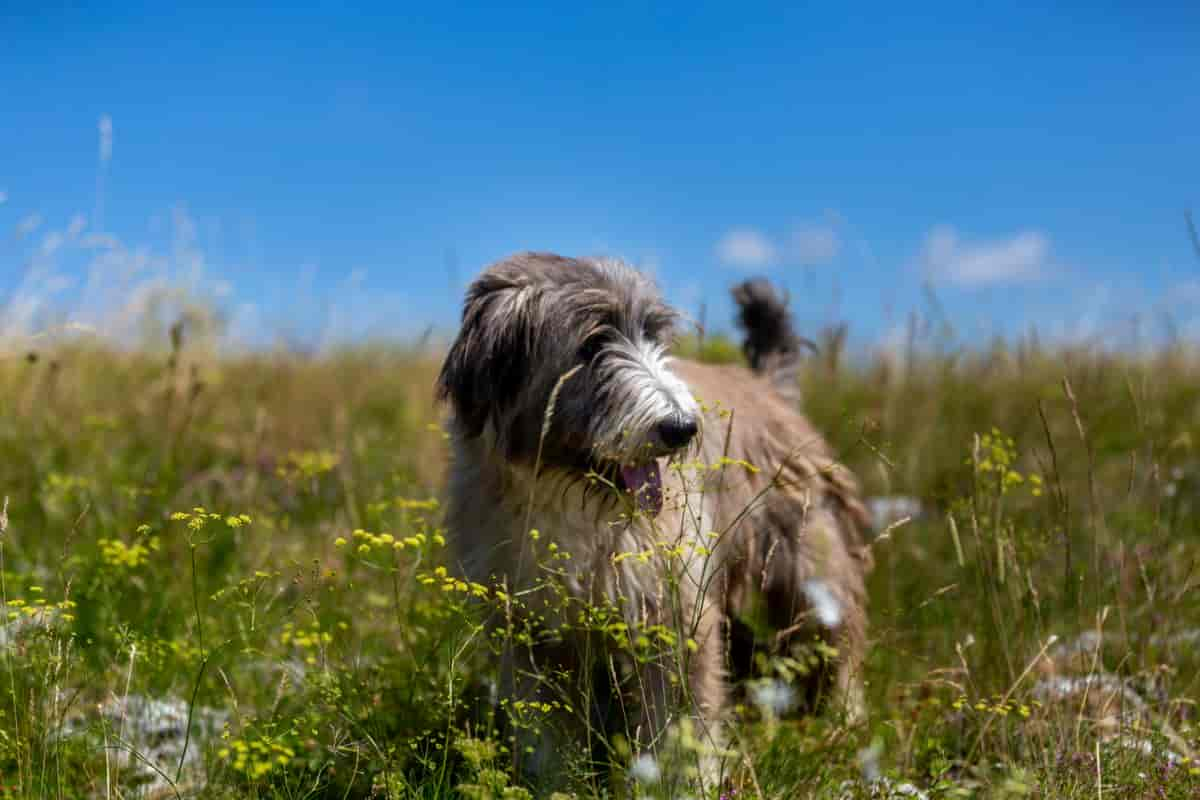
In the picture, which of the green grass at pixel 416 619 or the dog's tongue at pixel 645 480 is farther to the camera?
the dog's tongue at pixel 645 480

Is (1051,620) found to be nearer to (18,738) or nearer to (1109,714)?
(1109,714)

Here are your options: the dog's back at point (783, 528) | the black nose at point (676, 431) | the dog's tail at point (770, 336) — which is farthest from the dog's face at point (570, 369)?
the dog's tail at point (770, 336)

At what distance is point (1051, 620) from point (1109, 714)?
1.83ft

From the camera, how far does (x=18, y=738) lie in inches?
128

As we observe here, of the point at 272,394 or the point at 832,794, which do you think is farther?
the point at 272,394

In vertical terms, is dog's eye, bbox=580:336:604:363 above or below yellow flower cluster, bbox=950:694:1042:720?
above

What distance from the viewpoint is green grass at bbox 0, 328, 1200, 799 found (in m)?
3.24

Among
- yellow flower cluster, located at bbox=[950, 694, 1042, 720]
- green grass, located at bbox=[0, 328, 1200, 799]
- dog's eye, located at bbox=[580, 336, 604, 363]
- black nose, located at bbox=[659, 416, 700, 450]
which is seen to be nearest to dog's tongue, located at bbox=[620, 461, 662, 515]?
black nose, located at bbox=[659, 416, 700, 450]

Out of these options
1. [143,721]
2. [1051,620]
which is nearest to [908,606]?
[1051,620]

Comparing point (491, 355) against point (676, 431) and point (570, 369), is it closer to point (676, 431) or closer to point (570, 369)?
point (570, 369)

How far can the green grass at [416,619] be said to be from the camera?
324 cm

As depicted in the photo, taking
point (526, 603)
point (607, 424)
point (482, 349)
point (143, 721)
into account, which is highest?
point (482, 349)

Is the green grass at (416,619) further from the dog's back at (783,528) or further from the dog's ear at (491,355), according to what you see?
the dog's ear at (491,355)

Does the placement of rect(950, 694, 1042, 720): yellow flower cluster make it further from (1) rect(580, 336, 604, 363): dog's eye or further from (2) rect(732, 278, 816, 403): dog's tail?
(2) rect(732, 278, 816, 403): dog's tail
